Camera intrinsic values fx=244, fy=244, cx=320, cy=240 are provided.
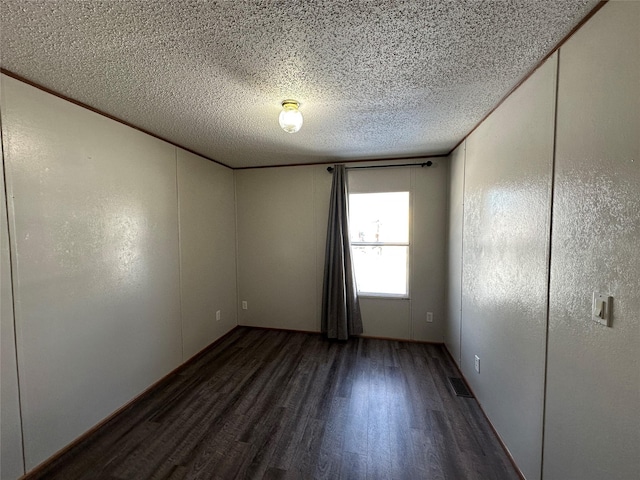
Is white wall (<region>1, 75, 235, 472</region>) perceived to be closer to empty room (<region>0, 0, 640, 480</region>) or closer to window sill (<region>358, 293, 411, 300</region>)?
empty room (<region>0, 0, 640, 480</region>)

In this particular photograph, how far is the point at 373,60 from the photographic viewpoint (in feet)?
4.14

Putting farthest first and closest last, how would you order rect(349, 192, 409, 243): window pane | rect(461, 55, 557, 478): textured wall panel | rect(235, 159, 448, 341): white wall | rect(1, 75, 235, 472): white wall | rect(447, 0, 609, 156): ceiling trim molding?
1. rect(349, 192, 409, 243): window pane
2. rect(235, 159, 448, 341): white wall
3. rect(1, 75, 235, 472): white wall
4. rect(461, 55, 557, 478): textured wall panel
5. rect(447, 0, 609, 156): ceiling trim molding

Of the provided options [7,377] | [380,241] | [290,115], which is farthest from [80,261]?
[380,241]

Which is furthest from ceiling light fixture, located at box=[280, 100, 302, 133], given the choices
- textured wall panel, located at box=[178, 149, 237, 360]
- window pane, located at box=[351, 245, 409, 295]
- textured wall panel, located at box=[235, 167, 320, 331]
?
window pane, located at box=[351, 245, 409, 295]

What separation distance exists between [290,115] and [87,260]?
175 centimetres

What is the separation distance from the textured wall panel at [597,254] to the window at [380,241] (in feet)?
6.63

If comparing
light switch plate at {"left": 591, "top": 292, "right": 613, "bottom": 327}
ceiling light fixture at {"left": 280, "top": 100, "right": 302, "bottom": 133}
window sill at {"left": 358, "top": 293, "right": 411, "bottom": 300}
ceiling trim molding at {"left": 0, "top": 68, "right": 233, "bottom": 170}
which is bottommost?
window sill at {"left": 358, "top": 293, "right": 411, "bottom": 300}

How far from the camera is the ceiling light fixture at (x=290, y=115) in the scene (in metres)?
1.64

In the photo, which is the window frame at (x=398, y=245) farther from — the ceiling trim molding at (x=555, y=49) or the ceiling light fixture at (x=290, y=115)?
the ceiling light fixture at (x=290, y=115)

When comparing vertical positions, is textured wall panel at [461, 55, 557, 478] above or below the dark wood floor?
above

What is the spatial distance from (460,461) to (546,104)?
6.89 feet

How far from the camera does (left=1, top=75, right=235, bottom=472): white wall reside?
4.61 ft

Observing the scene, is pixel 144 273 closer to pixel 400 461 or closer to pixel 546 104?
pixel 400 461

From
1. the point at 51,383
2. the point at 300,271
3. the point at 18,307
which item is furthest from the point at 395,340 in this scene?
the point at 18,307
